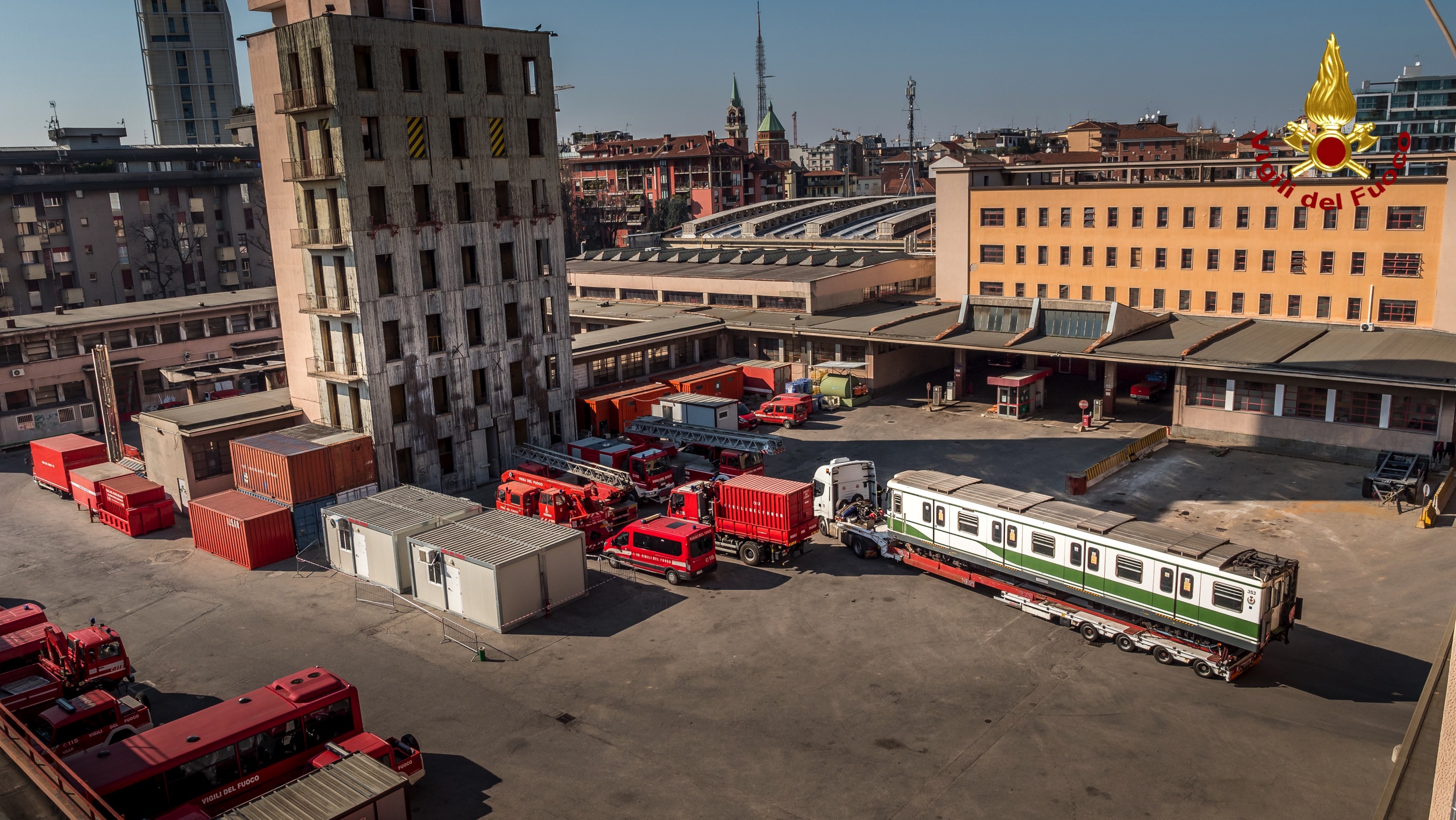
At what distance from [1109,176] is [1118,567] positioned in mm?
71702

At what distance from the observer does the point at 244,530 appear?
124 ft

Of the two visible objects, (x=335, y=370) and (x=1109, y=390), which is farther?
(x=1109, y=390)

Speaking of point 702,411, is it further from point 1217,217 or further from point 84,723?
point 84,723

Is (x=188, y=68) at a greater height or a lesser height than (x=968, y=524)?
greater

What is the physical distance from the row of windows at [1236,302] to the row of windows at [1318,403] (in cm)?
1005

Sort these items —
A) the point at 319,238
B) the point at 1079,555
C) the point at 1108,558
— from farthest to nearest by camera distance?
the point at 319,238
the point at 1079,555
the point at 1108,558

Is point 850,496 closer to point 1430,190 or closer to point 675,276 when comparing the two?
point 1430,190

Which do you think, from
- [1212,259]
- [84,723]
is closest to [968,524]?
[84,723]

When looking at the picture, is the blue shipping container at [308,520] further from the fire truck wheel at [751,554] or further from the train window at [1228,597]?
the train window at [1228,597]

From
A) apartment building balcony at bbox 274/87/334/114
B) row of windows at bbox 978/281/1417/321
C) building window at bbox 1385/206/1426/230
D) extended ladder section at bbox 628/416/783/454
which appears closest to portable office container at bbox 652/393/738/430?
extended ladder section at bbox 628/416/783/454

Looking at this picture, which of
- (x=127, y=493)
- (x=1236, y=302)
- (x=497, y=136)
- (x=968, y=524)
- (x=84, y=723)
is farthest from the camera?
(x=1236, y=302)

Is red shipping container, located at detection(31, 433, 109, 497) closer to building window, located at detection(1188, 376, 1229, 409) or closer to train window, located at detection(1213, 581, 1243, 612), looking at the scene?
train window, located at detection(1213, 581, 1243, 612)

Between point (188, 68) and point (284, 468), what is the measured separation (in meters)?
158

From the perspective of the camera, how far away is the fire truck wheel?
36438 millimetres
